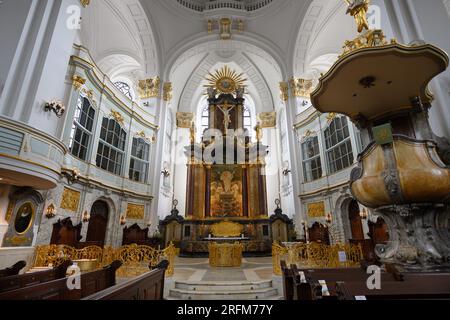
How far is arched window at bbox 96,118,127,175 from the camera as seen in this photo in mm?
10469

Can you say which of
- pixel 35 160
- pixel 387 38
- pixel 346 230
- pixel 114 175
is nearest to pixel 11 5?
pixel 35 160

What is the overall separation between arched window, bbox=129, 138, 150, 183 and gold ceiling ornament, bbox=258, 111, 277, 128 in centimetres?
928

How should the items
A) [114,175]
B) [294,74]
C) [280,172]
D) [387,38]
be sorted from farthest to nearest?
[280,172]
[294,74]
[114,175]
[387,38]

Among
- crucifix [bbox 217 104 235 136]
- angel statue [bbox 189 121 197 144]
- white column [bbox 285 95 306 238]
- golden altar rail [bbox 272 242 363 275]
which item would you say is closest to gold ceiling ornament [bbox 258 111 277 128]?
crucifix [bbox 217 104 235 136]

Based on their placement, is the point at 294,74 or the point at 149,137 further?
the point at 294,74

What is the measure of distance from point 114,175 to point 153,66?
25.1 ft

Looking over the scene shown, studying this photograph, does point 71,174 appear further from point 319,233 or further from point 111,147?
point 319,233

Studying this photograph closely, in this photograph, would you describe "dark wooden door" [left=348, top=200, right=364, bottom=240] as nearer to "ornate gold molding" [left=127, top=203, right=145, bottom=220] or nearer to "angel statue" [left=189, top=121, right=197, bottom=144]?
"ornate gold molding" [left=127, top=203, right=145, bottom=220]

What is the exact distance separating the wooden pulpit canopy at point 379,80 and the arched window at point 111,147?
927cm

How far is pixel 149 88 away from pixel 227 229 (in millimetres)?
9925

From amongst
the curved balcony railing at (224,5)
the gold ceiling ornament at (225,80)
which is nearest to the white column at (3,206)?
the curved balcony railing at (224,5)

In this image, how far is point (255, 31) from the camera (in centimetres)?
1537

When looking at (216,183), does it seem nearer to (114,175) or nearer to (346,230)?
(114,175)

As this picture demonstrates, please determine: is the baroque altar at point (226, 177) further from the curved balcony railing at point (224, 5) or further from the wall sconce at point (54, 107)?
the wall sconce at point (54, 107)
